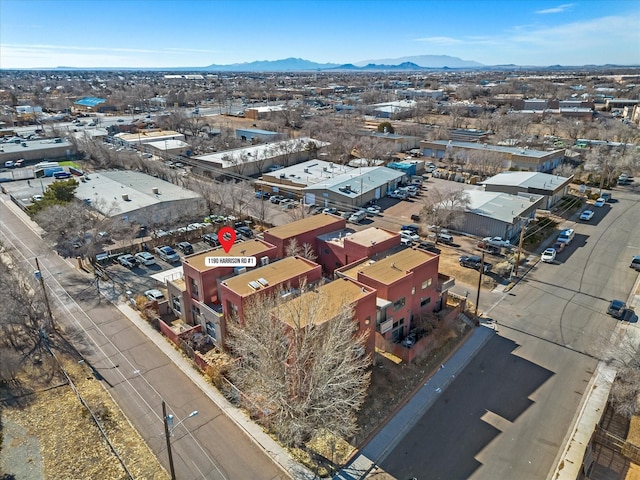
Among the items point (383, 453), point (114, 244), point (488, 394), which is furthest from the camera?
point (114, 244)

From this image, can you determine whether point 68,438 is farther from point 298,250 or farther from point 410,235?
point 410,235

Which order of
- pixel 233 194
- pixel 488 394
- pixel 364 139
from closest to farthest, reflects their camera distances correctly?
pixel 488 394
pixel 233 194
pixel 364 139

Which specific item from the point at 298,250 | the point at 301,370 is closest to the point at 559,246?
the point at 298,250

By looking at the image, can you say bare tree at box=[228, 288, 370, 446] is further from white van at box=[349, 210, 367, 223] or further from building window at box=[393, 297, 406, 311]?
white van at box=[349, 210, 367, 223]

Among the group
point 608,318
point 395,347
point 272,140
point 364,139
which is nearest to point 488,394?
point 395,347

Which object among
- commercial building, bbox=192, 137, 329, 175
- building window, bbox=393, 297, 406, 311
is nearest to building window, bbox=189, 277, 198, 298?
building window, bbox=393, 297, 406, 311

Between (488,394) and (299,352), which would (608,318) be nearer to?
(488,394)
